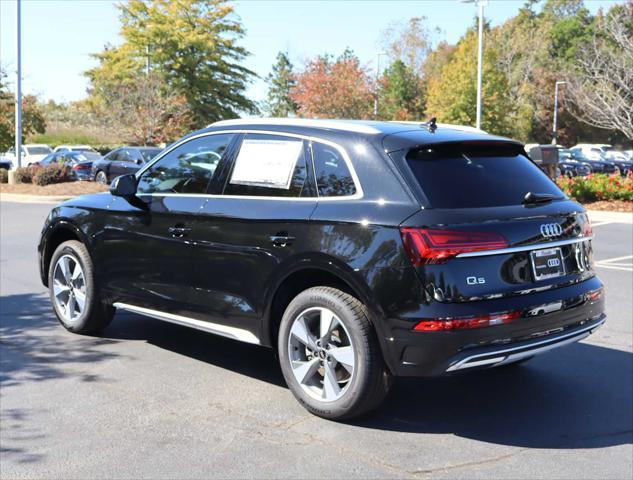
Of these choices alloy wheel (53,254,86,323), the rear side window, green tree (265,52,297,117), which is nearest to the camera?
the rear side window

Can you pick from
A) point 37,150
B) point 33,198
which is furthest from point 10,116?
point 33,198

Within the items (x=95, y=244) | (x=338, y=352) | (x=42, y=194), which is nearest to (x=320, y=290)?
(x=338, y=352)

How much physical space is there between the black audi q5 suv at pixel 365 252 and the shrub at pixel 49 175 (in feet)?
75.4

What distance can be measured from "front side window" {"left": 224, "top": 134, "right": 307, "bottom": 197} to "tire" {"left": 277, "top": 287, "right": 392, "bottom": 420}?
752 mm

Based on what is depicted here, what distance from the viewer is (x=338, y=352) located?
15.4 ft

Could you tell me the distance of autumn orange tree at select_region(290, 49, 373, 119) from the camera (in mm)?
43000

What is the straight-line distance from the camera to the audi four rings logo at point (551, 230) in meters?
4.68

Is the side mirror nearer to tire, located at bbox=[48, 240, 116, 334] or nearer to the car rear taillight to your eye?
tire, located at bbox=[48, 240, 116, 334]

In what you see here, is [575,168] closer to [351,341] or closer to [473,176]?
[473,176]

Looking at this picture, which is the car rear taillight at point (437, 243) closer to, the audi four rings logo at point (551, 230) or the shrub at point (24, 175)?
the audi four rings logo at point (551, 230)

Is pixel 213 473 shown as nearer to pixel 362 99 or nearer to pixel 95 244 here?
pixel 95 244

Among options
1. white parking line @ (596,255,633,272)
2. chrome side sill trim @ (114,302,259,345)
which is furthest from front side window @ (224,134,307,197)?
Answer: white parking line @ (596,255,633,272)

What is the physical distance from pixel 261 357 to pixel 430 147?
2.41 meters

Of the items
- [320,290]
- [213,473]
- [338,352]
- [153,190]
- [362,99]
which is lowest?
[213,473]
